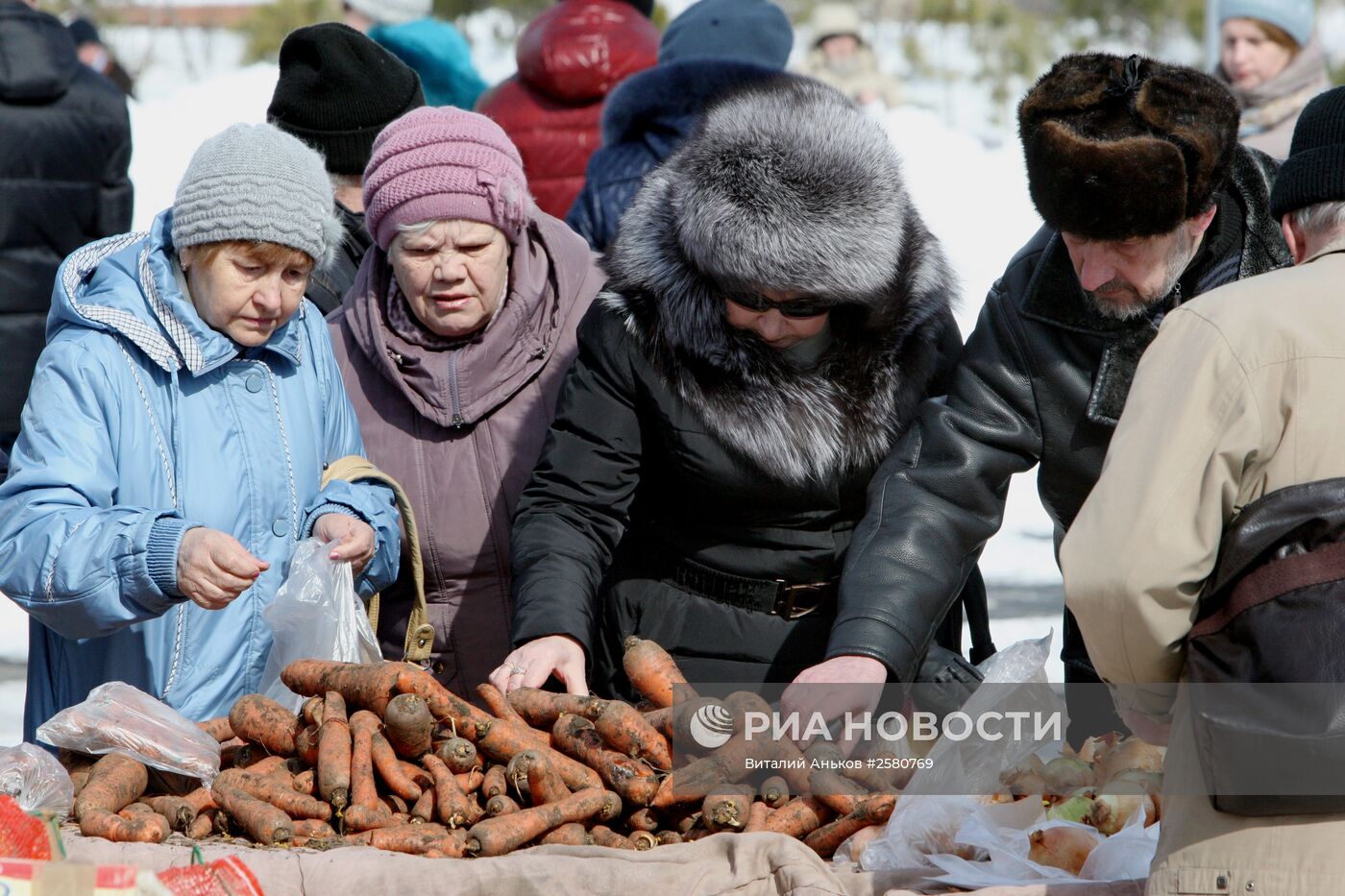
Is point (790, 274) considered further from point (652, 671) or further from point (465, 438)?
point (465, 438)

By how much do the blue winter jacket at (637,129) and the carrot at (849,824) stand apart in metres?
2.06

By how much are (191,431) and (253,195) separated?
43 cm

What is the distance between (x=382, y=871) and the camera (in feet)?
6.78

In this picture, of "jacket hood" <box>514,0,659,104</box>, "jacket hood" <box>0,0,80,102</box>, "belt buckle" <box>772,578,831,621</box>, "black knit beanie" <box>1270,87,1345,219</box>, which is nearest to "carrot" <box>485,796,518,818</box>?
"belt buckle" <box>772,578,831,621</box>

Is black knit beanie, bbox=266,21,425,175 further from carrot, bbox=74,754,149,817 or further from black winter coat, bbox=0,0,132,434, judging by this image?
carrot, bbox=74,754,149,817

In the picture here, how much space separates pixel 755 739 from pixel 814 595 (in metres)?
0.46

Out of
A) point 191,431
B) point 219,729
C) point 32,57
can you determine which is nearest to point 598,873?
point 219,729

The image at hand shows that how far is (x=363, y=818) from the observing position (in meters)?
2.29

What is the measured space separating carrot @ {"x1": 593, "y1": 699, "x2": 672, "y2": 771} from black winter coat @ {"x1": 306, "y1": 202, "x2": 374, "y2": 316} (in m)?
1.46

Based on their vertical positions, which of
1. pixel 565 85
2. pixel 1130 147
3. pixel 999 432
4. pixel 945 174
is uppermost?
pixel 1130 147

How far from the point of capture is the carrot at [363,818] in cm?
229

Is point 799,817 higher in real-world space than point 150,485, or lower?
lower

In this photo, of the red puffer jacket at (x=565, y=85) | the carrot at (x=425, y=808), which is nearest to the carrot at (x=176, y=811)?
the carrot at (x=425, y=808)

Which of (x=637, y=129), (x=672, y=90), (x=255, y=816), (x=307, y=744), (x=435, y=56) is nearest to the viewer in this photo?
(x=255, y=816)
